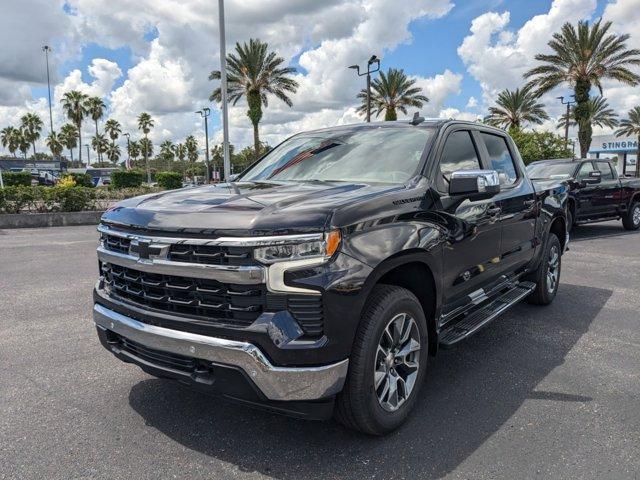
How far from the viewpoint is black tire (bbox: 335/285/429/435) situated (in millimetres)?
2646

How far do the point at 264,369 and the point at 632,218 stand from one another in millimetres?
13573

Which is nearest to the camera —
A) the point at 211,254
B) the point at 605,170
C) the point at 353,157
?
the point at 211,254

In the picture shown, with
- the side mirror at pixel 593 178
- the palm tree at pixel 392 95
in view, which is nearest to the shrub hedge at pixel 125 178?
the palm tree at pixel 392 95

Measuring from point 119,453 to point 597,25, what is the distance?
98.5ft

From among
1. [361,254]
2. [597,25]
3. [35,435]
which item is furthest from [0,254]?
[597,25]

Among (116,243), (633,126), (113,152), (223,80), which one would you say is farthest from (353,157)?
(113,152)

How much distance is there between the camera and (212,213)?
104 inches

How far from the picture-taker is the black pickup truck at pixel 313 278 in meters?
2.47

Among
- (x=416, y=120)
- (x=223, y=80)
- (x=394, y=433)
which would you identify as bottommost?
(x=394, y=433)

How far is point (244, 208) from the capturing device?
271cm

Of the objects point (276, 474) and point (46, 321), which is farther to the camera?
point (46, 321)

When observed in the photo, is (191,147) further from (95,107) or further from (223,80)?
(223,80)

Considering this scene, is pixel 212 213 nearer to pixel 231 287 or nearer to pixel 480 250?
pixel 231 287

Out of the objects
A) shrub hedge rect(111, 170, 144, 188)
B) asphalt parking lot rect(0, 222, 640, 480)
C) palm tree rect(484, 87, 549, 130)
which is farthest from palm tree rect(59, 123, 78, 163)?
asphalt parking lot rect(0, 222, 640, 480)
